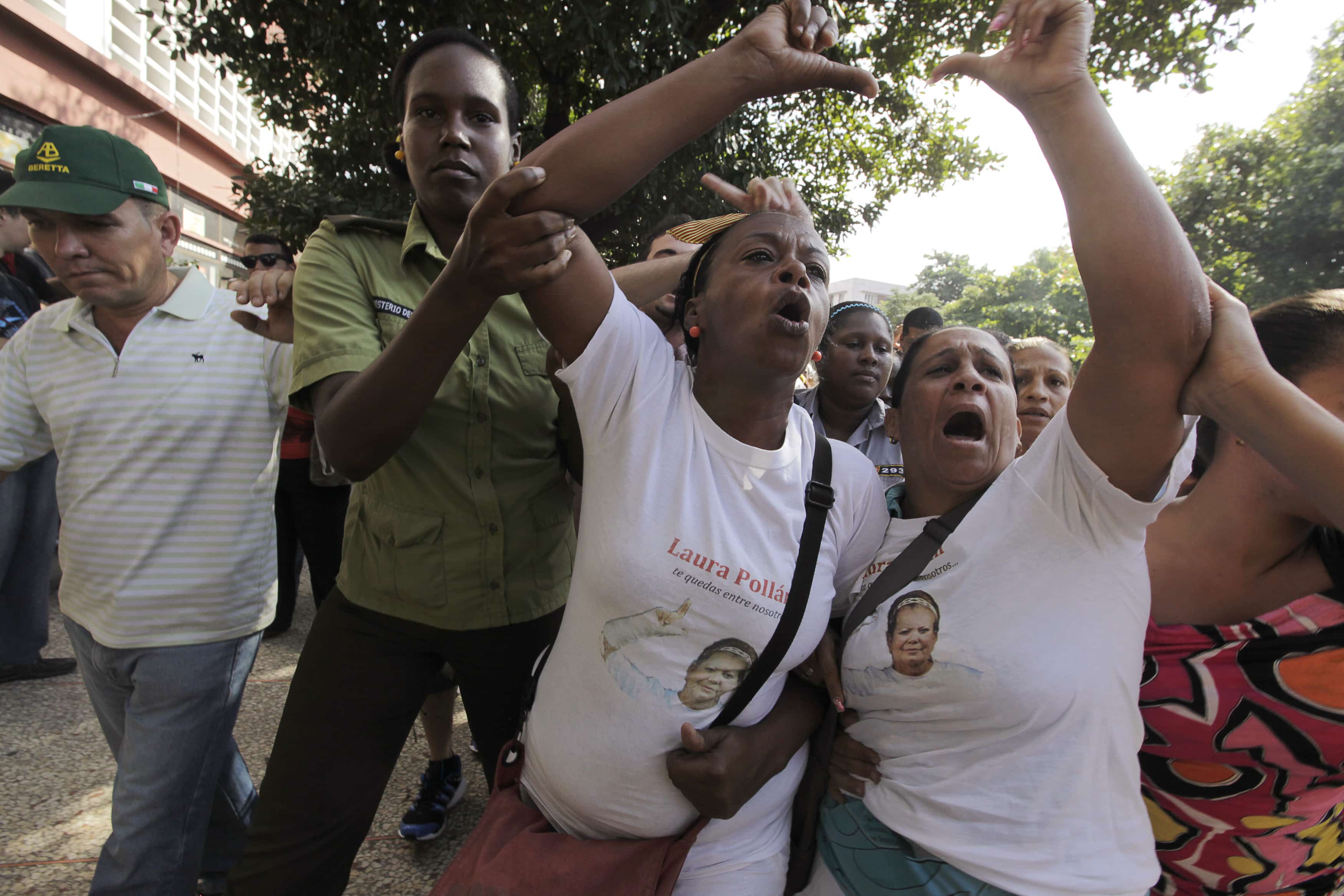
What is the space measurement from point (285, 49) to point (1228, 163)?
2593 centimetres

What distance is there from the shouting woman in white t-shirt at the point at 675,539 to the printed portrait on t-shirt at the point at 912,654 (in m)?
0.14

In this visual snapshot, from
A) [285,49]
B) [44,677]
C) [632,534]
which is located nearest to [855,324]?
[632,534]

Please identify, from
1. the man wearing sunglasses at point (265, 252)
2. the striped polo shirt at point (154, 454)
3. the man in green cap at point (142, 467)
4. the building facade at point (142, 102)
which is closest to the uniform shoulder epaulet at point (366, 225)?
the man in green cap at point (142, 467)

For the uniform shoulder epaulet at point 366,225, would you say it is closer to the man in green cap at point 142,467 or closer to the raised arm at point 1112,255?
the man in green cap at point 142,467

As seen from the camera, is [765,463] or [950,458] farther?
[950,458]

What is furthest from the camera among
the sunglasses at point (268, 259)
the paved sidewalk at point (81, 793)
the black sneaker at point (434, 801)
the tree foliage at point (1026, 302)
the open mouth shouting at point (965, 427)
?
the tree foliage at point (1026, 302)

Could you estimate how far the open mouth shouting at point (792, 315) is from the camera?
1.54 meters

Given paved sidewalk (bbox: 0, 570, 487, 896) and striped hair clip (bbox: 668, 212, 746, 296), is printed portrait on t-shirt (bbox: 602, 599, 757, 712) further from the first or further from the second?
paved sidewalk (bbox: 0, 570, 487, 896)

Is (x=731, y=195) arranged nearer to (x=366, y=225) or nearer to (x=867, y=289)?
(x=366, y=225)

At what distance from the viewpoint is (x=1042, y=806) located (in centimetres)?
133

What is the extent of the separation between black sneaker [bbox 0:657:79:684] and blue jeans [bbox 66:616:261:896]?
8.32ft

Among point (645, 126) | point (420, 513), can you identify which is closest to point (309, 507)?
point (420, 513)

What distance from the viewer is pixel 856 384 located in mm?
3645

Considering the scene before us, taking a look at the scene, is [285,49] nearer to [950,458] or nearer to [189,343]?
[189,343]
